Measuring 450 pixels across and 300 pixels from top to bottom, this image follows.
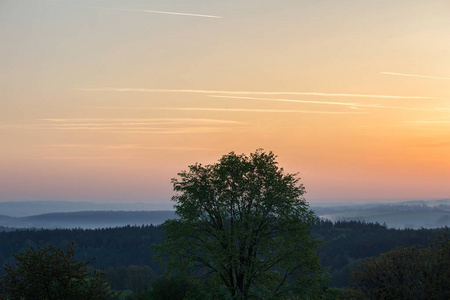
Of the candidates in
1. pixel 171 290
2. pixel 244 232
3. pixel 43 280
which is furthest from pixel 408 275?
pixel 43 280

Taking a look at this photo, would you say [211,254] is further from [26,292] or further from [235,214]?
[26,292]

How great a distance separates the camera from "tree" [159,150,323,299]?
179 ft

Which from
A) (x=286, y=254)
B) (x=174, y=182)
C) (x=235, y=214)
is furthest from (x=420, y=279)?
(x=174, y=182)

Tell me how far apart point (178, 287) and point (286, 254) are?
1413 centimetres

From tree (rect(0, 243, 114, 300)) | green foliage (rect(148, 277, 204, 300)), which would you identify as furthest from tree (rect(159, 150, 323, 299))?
tree (rect(0, 243, 114, 300))

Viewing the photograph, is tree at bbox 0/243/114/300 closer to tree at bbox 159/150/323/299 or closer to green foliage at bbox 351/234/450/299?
tree at bbox 159/150/323/299

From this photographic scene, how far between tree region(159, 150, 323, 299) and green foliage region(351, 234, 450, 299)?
5.18 meters

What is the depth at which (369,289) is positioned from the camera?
52.5 metres

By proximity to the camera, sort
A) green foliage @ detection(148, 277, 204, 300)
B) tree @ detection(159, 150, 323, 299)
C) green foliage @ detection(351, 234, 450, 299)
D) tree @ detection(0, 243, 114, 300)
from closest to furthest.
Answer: tree @ detection(0, 243, 114, 300) < green foliage @ detection(351, 234, 450, 299) < tree @ detection(159, 150, 323, 299) < green foliage @ detection(148, 277, 204, 300)

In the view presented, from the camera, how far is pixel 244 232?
180 feet

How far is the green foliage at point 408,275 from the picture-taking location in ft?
162

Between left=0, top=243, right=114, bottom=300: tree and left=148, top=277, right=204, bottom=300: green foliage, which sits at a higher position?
left=0, top=243, right=114, bottom=300: tree

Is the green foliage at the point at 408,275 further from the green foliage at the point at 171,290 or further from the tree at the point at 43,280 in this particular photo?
the tree at the point at 43,280

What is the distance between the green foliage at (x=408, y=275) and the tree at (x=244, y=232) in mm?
5181
